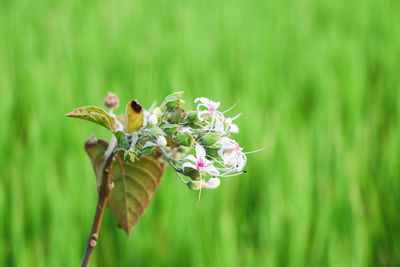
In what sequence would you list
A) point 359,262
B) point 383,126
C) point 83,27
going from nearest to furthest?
point 359,262, point 383,126, point 83,27

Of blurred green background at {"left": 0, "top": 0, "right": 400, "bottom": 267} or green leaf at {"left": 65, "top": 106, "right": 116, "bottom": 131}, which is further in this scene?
blurred green background at {"left": 0, "top": 0, "right": 400, "bottom": 267}

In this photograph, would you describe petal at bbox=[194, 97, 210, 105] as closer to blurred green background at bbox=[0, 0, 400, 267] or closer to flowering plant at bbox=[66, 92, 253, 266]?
flowering plant at bbox=[66, 92, 253, 266]

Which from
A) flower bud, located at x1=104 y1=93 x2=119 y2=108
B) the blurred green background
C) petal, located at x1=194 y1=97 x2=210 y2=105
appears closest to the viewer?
petal, located at x1=194 y1=97 x2=210 y2=105

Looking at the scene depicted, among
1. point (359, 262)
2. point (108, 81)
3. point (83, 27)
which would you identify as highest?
point (83, 27)

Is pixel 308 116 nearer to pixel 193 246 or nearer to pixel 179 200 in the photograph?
pixel 179 200

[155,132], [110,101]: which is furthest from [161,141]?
[110,101]

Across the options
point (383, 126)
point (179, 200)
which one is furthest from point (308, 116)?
point (179, 200)

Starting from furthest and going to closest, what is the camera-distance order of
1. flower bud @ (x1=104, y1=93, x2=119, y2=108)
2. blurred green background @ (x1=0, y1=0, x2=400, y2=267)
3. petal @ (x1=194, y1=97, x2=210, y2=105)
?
1. blurred green background @ (x1=0, y1=0, x2=400, y2=267)
2. flower bud @ (x1=104, y1=93, x2=119, y2=108)
3. petal @ (x1=194, y1=97, x2=210, y2=105)

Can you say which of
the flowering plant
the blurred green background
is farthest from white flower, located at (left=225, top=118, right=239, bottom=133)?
the blurred green background
